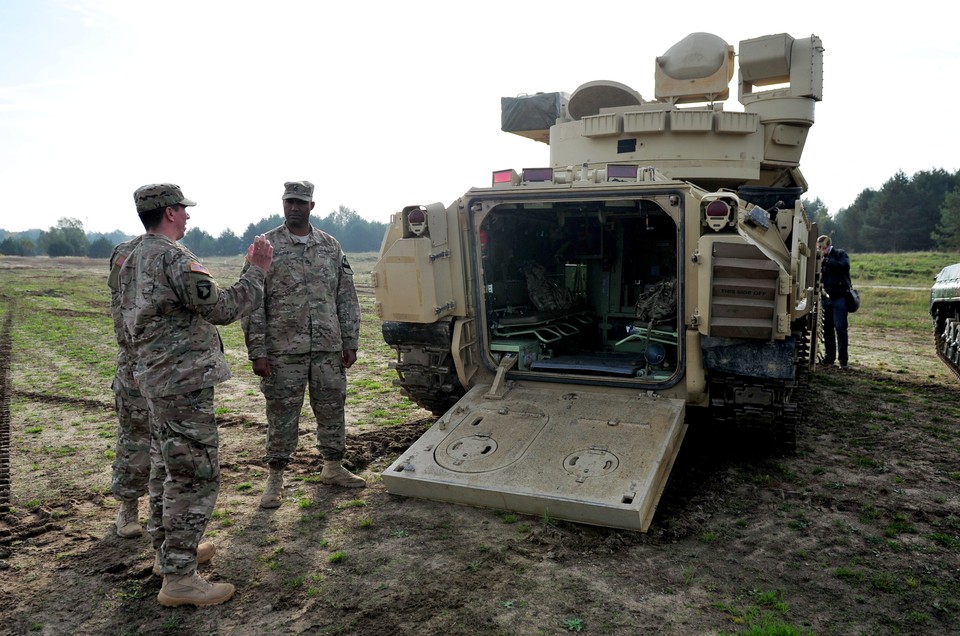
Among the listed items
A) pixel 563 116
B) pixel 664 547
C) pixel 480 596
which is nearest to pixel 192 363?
pixel 480 596

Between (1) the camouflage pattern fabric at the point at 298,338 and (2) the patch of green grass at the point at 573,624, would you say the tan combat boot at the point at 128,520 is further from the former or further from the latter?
(2) the patch of green grass at the point at 573,624

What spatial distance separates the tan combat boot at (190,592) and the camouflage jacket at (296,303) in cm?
152

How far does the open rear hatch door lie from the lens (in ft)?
14.4

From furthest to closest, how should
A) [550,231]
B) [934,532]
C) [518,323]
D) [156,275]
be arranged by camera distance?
[550,231]
[518,323]
[934,532]
[156,275]

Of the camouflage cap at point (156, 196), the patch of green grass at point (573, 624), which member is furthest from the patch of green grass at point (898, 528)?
the camouflage cap at point (156, 196)

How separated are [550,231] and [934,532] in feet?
13.7

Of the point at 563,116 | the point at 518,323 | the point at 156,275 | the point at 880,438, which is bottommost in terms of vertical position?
the point at 880,438

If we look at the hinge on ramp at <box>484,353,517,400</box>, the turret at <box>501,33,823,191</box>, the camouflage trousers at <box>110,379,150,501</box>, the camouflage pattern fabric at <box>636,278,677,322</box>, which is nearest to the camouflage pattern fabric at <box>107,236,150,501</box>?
the camouflage trousers at <box>110,379,150,501</box>

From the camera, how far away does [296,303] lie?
4.88 metres

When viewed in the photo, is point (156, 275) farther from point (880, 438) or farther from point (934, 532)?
point (880, 438)

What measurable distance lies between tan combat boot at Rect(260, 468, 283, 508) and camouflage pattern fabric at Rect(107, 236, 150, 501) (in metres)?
0.73

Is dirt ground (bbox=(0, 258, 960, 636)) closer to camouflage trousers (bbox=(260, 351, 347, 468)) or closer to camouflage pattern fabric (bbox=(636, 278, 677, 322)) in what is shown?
camouflage trousers (bbox=(260, 351, 347, 468))

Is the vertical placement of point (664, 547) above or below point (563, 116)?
below

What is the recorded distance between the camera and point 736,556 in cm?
409
